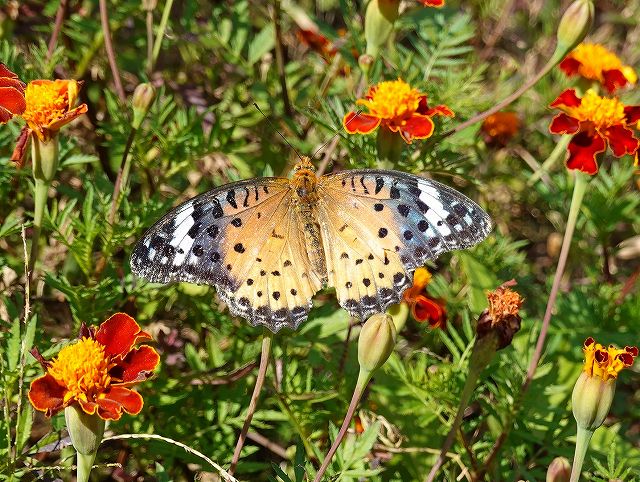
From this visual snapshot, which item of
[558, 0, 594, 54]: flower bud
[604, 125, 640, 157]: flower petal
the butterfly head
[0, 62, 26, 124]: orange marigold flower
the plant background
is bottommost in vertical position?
the plant background

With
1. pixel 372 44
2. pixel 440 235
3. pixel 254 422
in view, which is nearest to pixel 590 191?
pixel 372 44

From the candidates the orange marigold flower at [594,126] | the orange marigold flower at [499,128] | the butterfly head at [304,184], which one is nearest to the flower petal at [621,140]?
the orange marigold flower at [594,126]

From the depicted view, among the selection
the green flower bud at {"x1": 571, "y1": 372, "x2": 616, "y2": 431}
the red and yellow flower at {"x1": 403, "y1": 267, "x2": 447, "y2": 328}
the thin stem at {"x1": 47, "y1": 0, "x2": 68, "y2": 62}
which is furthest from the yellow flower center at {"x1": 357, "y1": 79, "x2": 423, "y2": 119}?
the thin stem at {"x1": 47, "y1": 0, "x2": 68, "y2": 62}

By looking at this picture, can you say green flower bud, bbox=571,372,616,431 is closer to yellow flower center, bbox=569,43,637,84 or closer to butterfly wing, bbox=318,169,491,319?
butterfly wing, bbox=318,169,491,319

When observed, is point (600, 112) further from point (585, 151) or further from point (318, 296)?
point (318, 296)

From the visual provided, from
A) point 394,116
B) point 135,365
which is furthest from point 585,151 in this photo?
point 135,365

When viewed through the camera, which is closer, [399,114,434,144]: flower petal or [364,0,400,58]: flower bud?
A: [399,114,434,144]: flower petal
